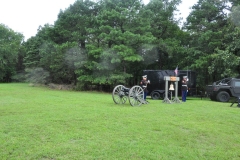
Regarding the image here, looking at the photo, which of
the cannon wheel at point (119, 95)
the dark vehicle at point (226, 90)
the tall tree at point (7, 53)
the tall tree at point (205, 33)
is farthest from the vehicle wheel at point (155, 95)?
the tall tree at point (7, 53)

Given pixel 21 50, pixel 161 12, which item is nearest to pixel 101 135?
pixel 161 12

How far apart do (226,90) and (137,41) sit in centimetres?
795

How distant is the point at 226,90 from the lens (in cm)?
1289

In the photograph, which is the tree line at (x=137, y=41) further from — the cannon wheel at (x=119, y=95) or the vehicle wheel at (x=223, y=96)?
the cannon wheel at (x=119, y=95)

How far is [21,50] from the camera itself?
156 feet

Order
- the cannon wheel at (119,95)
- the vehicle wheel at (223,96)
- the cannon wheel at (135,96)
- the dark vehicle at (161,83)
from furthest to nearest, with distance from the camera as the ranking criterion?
the dark vehicle at (161,83) → the vehicle wheel at (223,96) → the cannon wheel at (119,95) → the cannon wheel at (135,96)

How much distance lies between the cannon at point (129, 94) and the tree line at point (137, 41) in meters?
7.23

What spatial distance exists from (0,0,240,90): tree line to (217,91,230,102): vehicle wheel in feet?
6.91

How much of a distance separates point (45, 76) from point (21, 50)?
26.5 m

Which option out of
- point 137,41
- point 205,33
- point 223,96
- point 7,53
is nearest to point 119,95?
point 223,96

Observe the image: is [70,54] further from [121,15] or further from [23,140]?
[23,140]

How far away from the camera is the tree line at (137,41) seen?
16.5 meters

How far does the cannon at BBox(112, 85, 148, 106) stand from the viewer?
31.3 ft

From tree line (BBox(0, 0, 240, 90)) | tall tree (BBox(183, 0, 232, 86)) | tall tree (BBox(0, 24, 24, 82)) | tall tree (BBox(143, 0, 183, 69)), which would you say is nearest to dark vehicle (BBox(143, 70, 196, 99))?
tree line (BBox(0, 0, 240, 90))
